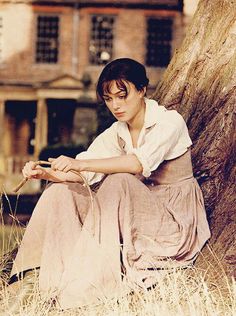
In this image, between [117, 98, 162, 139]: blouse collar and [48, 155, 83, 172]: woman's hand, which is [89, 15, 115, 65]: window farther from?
[48, 155, 83, 172]: woman's hand

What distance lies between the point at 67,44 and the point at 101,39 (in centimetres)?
103

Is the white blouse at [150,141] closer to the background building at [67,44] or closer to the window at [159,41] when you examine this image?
the background building at [67,44]

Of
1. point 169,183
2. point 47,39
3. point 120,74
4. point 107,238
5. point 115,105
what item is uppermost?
point 120,74

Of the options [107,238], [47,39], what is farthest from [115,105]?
[47,39]

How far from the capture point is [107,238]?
431 centimetres

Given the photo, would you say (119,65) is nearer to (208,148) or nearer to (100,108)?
(208,148)

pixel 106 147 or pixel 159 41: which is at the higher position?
pixel 106 147

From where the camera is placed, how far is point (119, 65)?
464 centimetres

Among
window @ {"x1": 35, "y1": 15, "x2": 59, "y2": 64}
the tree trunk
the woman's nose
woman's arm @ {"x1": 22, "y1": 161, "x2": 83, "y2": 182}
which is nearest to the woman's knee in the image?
woman's arm @ {"x1": 22, "y1": 161, "x2": 83, "y2": 182}

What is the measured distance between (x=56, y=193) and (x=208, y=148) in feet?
3.63

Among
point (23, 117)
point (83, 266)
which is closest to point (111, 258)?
point (83, 266)

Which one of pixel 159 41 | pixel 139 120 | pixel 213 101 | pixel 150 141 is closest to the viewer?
pixel 150 141

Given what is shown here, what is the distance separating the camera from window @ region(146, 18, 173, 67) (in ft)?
81.9

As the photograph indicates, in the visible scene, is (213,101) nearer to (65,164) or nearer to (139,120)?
(139,120)
